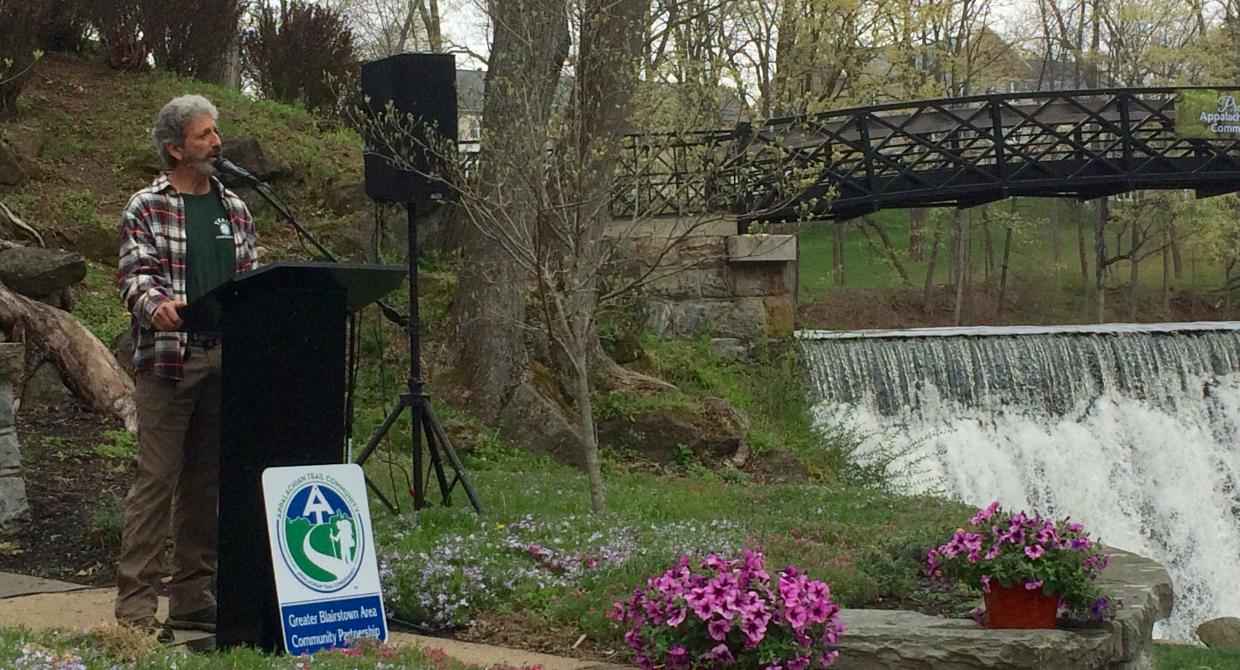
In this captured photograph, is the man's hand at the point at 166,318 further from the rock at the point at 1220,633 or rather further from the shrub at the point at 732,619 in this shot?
the rock at the point at 1220,633

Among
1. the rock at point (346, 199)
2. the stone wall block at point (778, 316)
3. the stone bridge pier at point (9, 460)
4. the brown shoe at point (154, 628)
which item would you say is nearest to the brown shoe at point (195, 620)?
the brown shoe at point (154, 628)

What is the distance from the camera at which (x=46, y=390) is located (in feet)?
29.7

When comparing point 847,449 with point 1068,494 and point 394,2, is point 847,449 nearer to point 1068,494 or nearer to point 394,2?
point 1068,494

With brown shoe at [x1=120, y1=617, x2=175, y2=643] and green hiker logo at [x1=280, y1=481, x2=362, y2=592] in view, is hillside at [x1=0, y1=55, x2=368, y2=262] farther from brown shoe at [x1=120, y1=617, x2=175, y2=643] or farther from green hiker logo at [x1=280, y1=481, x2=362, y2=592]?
green hiker logo at [x1=280, y1=481, x2=362, y2=592]

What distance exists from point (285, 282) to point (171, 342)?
24.8 inches

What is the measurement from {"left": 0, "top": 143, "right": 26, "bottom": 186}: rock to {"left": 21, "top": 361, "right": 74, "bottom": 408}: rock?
428 cm

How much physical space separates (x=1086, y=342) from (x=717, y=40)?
12.9 meters

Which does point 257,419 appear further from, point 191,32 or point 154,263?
point 191,32

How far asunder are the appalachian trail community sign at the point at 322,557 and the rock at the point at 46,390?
5.30m

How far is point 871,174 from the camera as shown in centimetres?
2062

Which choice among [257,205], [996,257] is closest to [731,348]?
[257,205]

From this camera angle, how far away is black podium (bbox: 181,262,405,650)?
4.34 metres

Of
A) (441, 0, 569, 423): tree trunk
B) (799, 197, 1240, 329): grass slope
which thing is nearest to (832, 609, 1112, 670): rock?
(441, 0, 569, 423): tree trunk

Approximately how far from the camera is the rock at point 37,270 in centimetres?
931
